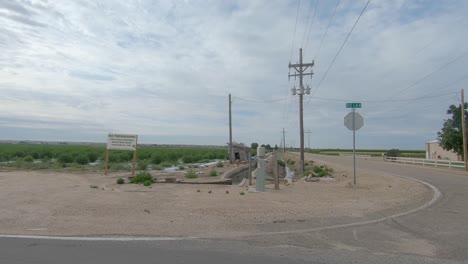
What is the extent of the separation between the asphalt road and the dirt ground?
2.89 ft

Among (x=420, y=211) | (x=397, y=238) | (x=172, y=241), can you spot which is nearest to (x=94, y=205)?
(x=172, y=241)

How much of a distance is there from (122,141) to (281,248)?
16.3 m

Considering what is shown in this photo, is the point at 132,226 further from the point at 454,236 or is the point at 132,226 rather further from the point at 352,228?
the point at 454,236

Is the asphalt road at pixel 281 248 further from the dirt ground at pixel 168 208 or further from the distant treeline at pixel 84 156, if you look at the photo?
the distant treeline at pixel 84 156

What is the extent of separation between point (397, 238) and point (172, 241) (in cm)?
410

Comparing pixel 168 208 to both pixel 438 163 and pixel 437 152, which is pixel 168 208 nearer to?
pixel 438 163

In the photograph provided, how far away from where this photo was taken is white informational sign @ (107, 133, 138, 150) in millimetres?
A: 21828

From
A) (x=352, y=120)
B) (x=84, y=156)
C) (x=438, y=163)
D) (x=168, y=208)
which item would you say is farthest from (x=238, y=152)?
(x=168, y=208)

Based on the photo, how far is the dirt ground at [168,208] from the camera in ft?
28.4

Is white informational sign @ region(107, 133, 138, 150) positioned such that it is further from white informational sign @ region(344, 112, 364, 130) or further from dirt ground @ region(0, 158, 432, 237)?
white informational sign @ region(344, 112, 364, 130)

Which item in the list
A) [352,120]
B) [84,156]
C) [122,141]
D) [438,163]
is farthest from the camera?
[84,156]

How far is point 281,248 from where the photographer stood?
23.1 ft

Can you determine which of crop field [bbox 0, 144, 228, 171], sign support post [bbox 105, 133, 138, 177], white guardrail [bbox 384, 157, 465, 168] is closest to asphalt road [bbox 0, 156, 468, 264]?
sign support post [bbox 105, 133, 138, 177]

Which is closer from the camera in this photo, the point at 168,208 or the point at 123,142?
the point at 168,208
